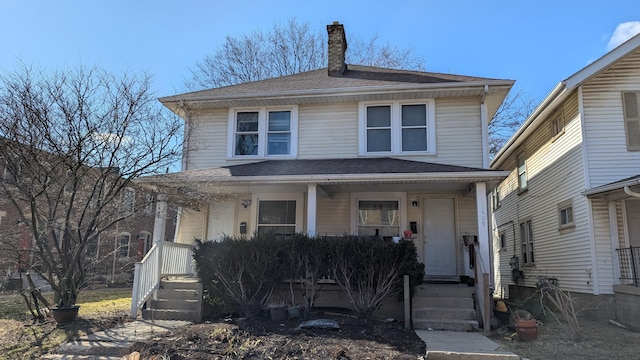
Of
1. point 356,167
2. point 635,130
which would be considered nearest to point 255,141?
point 356,167

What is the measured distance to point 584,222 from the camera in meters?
9.80

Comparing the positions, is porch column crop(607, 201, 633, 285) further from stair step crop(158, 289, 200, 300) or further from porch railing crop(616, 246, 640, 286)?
stair step crop(158, 289, 200, 300)

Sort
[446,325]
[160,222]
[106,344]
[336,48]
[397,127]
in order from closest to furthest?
[106,344] → [446,325] → [160,222] → [397,127] → [336,48]

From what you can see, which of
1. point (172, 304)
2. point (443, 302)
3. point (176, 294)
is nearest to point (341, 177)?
point (443, 302)

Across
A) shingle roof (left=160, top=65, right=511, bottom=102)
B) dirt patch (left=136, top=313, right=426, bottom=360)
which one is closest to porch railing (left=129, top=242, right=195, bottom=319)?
dirt patch (left=136, top=313, right=426, bottom=360)

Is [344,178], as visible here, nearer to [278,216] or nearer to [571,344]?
[278,216]

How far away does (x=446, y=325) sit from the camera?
23.9 ft

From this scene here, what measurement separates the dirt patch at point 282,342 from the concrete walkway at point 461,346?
197mm

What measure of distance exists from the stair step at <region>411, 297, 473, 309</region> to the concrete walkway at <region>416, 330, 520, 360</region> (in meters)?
0.74

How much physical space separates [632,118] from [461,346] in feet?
24.5

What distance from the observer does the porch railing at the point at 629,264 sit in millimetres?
8914

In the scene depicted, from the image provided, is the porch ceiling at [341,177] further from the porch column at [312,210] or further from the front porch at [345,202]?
the porch column at [312,210]

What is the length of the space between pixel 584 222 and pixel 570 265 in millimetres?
1372

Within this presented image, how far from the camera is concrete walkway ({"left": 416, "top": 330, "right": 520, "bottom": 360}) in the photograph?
18.4 ft
